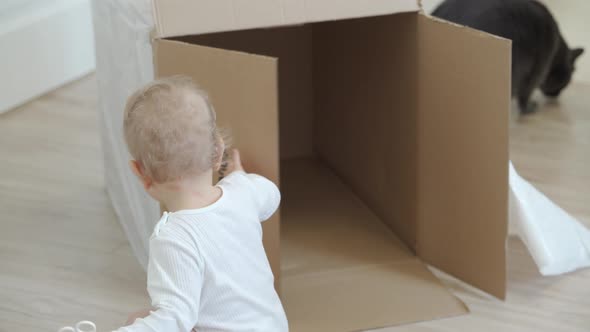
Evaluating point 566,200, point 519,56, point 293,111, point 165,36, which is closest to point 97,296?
point 165,36

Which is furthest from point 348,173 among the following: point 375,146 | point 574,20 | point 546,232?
point 574,20

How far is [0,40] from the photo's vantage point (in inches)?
80.3

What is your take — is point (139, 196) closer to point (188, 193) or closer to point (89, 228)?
point (89, 228)

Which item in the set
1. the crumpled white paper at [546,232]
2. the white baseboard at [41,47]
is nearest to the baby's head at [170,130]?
the crumpled white paper at [546,232]

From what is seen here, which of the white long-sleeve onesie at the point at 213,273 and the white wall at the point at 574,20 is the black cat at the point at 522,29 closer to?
the white wall at the point at 574,20

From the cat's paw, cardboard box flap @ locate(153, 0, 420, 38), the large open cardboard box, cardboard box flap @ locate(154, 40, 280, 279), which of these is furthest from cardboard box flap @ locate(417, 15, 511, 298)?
the cat's paw

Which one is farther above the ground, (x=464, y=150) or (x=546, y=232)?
(x=464, y=150)

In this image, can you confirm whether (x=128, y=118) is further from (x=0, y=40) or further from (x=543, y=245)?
(x=0, y=40)

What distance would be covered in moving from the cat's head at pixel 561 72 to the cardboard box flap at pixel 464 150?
784mm

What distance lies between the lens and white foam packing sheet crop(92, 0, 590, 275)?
4.40 ft

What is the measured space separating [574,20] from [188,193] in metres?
1.73

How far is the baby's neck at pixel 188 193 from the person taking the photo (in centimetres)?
101

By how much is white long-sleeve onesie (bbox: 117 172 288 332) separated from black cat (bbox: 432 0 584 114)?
88cm

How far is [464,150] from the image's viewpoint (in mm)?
1325
